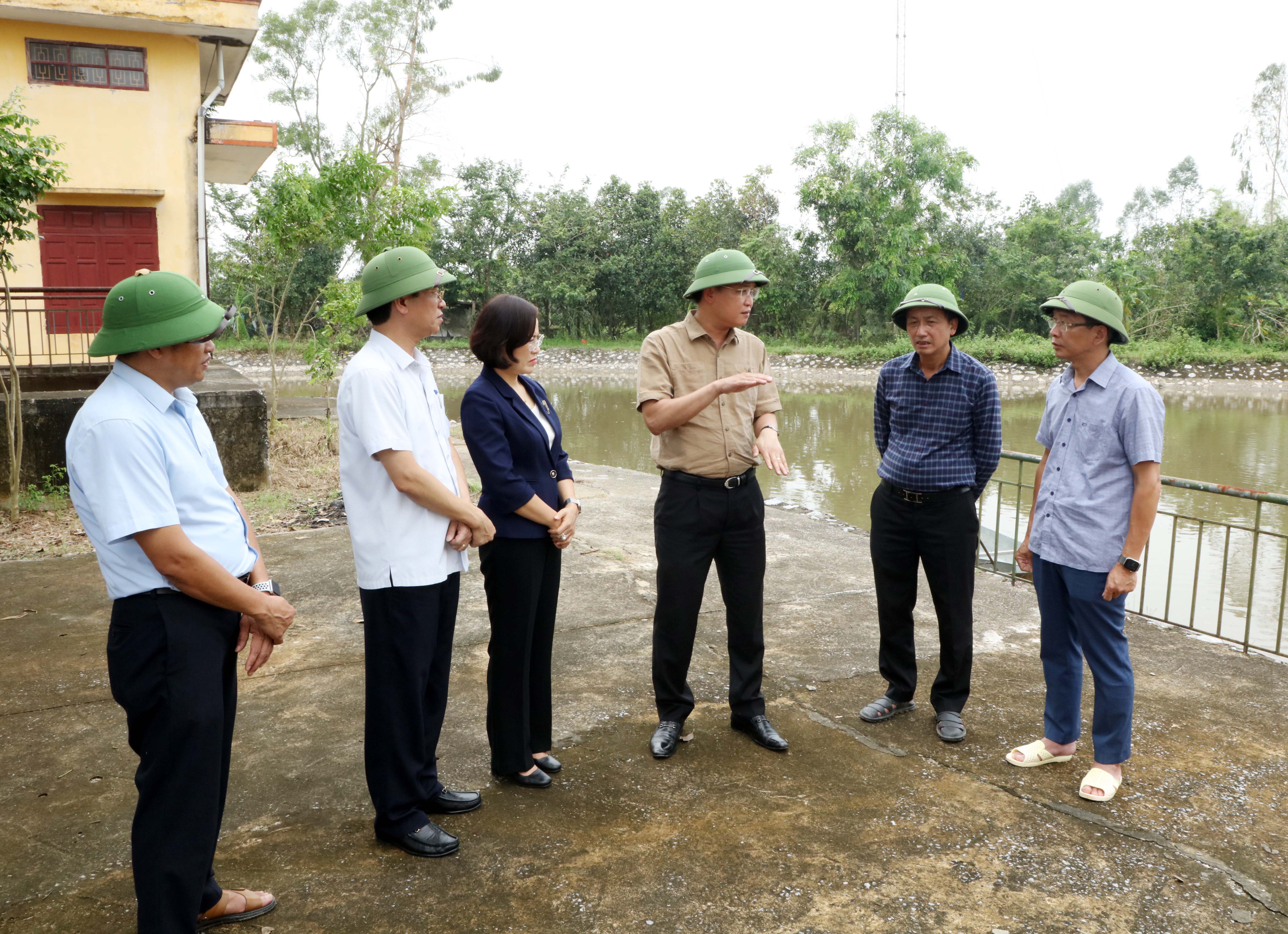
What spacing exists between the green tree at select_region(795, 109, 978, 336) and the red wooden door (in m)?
22.2

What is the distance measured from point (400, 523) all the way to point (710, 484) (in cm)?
118

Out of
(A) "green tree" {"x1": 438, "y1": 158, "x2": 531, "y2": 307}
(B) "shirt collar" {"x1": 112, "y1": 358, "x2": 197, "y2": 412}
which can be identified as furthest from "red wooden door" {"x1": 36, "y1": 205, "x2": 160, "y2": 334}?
(A) "green tree" {"x1": 438, "y1": 158, "x2": 531, "y2": 307}

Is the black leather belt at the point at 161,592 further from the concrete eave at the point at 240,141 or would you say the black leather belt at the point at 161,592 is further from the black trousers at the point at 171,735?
the concrete eave at the point at 240,141

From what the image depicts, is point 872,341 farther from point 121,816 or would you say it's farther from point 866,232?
point 121,816

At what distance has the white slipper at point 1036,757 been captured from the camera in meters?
3.23

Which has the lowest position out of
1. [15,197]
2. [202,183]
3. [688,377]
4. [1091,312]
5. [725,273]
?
[688,377]

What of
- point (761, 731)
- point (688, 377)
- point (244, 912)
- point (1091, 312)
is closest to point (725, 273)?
point (688, 377)

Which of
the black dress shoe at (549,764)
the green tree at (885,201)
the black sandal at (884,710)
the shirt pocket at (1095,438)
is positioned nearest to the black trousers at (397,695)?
the black dress shoe at (549,764)

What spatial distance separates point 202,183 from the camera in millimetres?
12508

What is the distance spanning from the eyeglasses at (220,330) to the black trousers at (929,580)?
2.44m

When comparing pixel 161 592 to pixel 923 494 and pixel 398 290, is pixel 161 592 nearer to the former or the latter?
pixel 398 290

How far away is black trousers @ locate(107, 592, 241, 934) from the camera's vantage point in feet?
6.52

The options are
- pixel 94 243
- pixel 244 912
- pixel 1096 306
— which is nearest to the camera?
pixel 244 912

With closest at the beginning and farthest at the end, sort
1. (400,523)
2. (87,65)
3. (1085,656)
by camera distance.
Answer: (400,523) → (1085,656) → (87,65)
